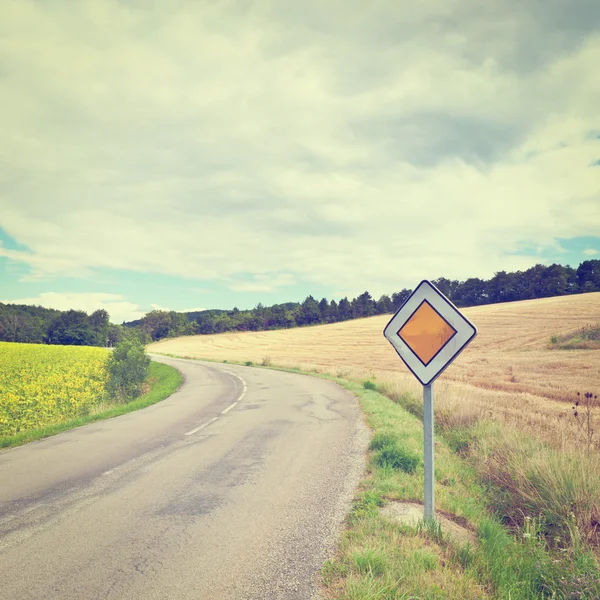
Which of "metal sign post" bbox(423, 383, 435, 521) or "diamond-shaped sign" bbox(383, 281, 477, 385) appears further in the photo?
"metal sign post" bbox(423, 383, 435, 521)

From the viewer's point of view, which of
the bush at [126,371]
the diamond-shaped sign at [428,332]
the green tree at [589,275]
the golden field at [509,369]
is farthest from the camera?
the green tree at [589,275]

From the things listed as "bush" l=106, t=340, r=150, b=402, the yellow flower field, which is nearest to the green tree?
"bush" l=106, t=340, r=150, b=402

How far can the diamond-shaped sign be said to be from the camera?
3.59 metres

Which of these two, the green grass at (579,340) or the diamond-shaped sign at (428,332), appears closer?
the diamond-shaped sign at (428,332)

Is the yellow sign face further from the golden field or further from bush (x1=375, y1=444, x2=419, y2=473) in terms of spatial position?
the golden field

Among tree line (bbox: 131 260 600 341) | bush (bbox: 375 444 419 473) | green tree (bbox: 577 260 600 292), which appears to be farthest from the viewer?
tree line (bbox: 131 260 600 341)

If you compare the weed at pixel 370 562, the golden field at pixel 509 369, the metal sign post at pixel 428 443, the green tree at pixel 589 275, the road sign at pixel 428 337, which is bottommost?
the golden field at pixel 509 369

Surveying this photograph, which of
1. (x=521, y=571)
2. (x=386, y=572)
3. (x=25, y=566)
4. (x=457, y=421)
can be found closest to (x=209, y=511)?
(x=25, y=566)

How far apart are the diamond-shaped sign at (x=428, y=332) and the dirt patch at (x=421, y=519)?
5.49ft

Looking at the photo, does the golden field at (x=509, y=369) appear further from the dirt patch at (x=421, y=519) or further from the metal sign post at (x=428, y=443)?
the metal sign post at (x=428, y=443)

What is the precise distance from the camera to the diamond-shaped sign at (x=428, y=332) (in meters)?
3.59

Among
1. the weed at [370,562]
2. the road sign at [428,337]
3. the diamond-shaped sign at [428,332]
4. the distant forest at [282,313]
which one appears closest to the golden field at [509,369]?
the road sign at [428,337]

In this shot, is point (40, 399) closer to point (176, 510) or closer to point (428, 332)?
point (176, 510)

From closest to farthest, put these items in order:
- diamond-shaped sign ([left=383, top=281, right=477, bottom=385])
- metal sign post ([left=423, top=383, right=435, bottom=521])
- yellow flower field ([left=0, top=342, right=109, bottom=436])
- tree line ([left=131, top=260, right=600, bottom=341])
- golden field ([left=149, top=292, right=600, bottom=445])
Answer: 1. diamond-shaped sign ([left=383, top=281, right=477, bottom=385])
2. metal sign post ([left=423, top=383, right=435, bottom=521])
3. golden field ([left=149, top=292, right=600, bottom=445])
4. yellow flower field ([left=0, top=342, right=109, bottom=436])
5. tree line ([left=131, top=260, right=600, bottom=341])
